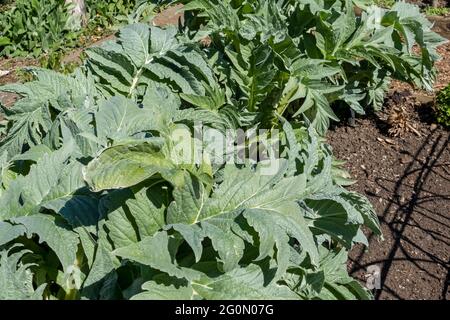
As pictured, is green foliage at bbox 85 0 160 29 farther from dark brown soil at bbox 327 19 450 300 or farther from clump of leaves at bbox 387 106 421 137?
clump of leaves at bbox 387 106 421 137

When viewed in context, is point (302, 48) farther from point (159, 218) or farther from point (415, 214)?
point (159, 218)

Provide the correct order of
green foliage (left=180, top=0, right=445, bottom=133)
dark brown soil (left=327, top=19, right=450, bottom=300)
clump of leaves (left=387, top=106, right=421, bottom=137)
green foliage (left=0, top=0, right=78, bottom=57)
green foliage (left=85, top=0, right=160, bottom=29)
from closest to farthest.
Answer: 1. dark brown soil (left=327, top=19, right=450, bottom=300)
2. green foliage (left=180, top=0, right=445, bottom=133)
3. clump of leaves (left=387, top=106, right=421, bottom=137)
4. green foliage (left=0, top=0, right=78, bottom=57)
5. green foliage (left=85, top=0, right=160, bottom=29)

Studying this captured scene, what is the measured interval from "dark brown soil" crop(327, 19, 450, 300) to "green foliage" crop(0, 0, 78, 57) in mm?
4418

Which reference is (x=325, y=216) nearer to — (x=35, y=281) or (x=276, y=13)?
(x=35, y=281)

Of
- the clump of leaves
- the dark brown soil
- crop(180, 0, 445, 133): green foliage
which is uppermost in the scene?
crop(180, 0, 445, 133): green foliage

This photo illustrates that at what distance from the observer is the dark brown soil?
4070 millimetres

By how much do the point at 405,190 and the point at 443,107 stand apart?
1.13 metres

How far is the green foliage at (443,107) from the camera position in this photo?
18.3 ft

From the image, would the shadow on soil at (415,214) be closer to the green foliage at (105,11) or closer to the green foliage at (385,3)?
the green foliage at (385,3)

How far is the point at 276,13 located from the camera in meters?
4.43

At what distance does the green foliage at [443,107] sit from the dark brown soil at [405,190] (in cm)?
8

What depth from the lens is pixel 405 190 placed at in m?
4.89

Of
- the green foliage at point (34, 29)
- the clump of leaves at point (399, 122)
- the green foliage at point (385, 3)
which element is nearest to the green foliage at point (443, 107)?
the clump of leaves at point (399, 122)

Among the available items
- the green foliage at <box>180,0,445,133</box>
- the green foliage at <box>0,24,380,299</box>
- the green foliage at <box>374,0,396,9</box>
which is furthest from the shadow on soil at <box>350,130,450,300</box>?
the green foliage at <box>374,0,396,9</box>
